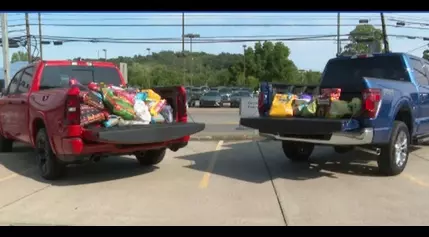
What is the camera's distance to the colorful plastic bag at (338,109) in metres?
7.29

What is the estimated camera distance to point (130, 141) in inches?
270

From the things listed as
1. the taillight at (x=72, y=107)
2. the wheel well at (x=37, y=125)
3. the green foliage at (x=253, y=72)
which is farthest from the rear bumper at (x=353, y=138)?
the green foliage at (x=253, y=72)

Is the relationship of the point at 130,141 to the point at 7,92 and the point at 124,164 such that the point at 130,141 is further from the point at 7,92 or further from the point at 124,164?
the point at 7,92

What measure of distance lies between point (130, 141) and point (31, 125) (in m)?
2.07

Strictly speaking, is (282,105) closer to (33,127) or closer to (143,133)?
(143,133)

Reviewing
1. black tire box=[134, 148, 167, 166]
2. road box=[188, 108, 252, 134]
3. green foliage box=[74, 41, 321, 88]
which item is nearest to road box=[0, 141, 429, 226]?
black tire box=[134, 148, 167, 166]

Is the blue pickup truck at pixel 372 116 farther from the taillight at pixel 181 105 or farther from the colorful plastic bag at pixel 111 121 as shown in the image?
the colorful plastic bag at pixel 111 121

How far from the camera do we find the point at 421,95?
341 inches

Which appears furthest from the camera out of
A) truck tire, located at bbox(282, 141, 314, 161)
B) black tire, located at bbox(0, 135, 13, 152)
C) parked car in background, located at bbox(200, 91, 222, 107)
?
parked car in background, located at bbox(200, 91, 222, 107)

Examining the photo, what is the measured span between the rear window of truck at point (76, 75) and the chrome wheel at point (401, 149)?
5009mm

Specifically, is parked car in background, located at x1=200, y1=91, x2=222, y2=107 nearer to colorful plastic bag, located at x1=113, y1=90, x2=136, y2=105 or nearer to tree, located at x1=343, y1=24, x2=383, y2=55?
tree, located at x1=343, y1=24, x2=383, y2=55

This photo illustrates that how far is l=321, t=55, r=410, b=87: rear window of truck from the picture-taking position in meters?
8.74

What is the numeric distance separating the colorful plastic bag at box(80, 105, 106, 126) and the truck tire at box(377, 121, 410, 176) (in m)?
4.31
